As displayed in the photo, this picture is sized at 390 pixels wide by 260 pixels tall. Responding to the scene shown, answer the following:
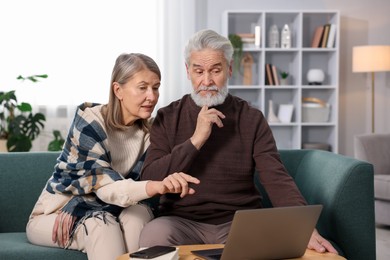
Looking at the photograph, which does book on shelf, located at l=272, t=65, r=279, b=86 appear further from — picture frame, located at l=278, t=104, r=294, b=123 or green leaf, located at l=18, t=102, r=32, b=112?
green leaf, located at l=18, t=102, r=32, b=112

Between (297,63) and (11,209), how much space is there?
4.34 metres

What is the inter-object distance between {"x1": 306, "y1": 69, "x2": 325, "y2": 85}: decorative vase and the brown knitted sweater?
4.17 m

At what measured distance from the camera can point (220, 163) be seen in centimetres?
263

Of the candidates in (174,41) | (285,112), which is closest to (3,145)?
(174,41)

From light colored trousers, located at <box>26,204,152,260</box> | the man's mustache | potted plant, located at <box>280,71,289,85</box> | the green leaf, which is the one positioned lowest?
light colored trousers, located at <box>26,204,152,260</box>

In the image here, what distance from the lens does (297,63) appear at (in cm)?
677

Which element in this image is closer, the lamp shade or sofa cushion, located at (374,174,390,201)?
sofa cushion, located at (374,174,390,201)

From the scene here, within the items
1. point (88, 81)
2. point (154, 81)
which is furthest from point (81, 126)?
point (88, 81)

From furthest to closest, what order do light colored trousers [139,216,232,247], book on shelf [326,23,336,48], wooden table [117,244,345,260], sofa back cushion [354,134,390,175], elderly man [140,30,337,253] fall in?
book on shelf [326,23,336,48] < sofa back cushion [354,134,390,175] < elderly man [140,30,337,253] < light colored trousers [139,216,232,247] < wooden table [117,244,345,260]

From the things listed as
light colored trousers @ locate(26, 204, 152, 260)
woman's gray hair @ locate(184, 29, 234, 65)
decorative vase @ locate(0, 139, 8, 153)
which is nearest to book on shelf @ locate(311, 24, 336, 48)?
decorative vase @ locate(0, 139, 8, 153)

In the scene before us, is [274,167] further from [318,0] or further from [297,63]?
[318,0]

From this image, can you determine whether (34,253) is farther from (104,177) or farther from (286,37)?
(286,37)

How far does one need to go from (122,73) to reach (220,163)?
1.71 feet

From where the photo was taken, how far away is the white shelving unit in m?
6.67
